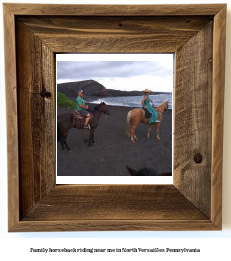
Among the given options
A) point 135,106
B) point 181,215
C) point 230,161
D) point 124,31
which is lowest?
point 181,215

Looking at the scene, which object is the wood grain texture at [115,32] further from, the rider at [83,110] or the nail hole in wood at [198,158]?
the nail hole in wood at [198,158]

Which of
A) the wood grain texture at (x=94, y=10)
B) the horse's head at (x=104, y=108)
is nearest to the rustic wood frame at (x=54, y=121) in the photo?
the wood grain texture at (x=94, y=10)

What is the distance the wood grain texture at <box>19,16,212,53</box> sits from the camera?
0.49 metres

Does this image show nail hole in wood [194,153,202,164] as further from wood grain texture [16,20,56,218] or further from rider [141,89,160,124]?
wood grain texture [16,20,56,218]

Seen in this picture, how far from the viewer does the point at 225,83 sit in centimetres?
53

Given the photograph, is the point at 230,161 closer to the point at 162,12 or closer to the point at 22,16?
the point at 162,12

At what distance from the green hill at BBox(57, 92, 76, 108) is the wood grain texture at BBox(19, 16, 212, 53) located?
0.32 feet

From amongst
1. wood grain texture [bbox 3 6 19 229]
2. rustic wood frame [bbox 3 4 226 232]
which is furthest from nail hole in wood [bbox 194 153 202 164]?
wood grain texture [bbox 3 6 19 229]

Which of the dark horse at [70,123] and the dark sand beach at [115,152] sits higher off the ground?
the dark horse at [70,123]

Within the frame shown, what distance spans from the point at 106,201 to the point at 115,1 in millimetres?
436

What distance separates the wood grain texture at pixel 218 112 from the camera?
488 millimetres

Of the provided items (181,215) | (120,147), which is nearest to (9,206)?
(120,147)

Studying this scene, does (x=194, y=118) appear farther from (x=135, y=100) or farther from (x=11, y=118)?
(x=11, y=118)

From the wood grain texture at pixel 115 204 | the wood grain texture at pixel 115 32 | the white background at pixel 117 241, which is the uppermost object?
the wood grain texture at pixel 115 32
